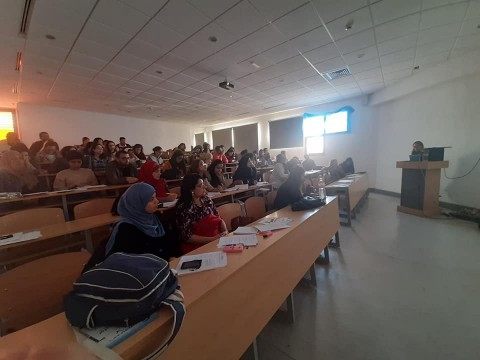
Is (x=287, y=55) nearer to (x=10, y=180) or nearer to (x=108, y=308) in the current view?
(x=108, y=308)

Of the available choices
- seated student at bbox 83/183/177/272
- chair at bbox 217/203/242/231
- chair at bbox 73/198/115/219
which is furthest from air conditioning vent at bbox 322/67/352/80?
chair at bbox 73/198/115/219

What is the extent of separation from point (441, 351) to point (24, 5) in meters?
5.44

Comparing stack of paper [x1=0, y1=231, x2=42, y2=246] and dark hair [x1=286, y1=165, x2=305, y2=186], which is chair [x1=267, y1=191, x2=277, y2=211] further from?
stack of paper [x1=0, y1=231, x2=42, y2=246]

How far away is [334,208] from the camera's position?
2.81 meters

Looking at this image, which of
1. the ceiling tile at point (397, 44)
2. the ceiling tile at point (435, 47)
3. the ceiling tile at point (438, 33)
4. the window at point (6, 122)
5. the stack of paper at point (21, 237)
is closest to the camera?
the stack of paper at point (21, 237)

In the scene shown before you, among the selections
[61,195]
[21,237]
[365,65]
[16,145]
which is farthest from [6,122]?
[365,65]

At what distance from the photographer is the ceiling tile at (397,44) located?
3.60m

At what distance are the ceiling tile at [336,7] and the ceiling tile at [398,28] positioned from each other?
30.7 inches

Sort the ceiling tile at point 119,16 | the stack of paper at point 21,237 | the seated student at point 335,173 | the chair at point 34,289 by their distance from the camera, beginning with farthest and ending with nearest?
the seated student at point 335,173 < the ceiling tile at point 119,16 < the stack of paper at point 21,237 < the chair at point 34,289

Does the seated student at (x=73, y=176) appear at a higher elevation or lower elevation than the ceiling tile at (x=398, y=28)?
lower

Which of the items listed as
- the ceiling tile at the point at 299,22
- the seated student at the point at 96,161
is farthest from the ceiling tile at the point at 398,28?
the seated student at the point at 96,161

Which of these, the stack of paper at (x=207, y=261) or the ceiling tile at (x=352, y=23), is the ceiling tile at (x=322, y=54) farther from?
the stack of paper at (x=207, y=261)

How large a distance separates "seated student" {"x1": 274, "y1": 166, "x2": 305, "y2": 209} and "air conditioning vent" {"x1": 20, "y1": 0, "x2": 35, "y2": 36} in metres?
3.86

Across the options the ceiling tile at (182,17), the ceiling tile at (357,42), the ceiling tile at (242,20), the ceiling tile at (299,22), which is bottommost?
the ceiling tile at (182,17)
